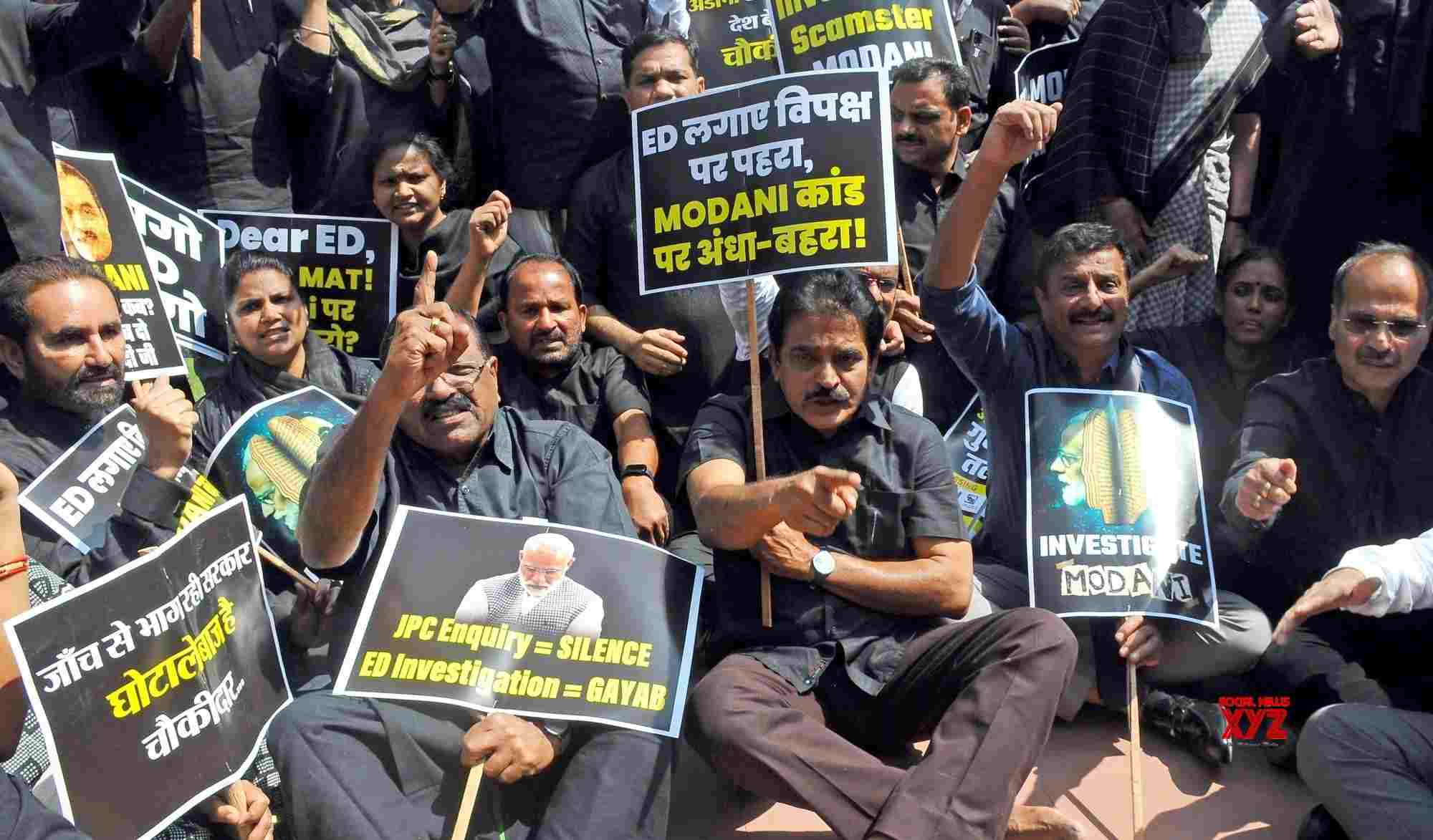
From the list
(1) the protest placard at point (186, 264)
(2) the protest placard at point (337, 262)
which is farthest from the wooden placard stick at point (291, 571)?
(2) the protest placard at point (337, 262)

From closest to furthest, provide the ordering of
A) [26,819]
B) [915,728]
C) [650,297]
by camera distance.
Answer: [26,819], [915,728], [650,297]

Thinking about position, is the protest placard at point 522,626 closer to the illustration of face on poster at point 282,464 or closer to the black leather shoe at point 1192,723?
the illustration of face on poster at point 282,464

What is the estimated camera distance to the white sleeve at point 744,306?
595 centimetres

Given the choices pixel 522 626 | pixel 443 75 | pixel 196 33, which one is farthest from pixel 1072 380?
pixel 196 33

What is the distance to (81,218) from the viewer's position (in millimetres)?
5770

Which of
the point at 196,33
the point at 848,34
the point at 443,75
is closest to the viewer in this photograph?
the point at 196,33

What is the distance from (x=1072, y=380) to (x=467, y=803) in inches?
99.0

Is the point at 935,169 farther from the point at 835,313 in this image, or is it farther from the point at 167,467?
the point at 167,467

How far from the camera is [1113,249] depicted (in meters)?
5.40

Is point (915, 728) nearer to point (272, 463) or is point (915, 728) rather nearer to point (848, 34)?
point (272, 463)

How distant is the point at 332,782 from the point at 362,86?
11.8 ft

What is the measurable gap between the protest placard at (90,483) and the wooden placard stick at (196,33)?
197cm

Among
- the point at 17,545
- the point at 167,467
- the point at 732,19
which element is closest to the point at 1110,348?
the point at 732,19

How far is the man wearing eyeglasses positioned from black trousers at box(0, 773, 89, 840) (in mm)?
3314
